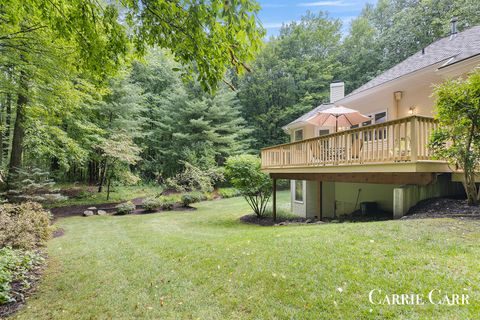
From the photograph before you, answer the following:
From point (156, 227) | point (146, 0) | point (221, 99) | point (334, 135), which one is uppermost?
point (221, 99)

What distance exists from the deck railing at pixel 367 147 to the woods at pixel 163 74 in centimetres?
Answer: 368

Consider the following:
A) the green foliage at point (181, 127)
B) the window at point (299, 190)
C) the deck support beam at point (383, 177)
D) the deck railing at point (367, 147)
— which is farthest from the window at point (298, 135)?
the green foliage at point (181, 127)

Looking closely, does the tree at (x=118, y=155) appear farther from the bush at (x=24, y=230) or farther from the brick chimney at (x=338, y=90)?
the brick chimney at (x=338, y=90)

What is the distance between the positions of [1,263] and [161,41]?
447cm

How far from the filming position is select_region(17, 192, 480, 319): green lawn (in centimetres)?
287

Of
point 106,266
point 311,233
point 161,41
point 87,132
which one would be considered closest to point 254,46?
point 161,41

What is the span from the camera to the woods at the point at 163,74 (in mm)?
3086

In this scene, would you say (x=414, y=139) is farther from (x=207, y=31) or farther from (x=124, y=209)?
(x=124, y=209)

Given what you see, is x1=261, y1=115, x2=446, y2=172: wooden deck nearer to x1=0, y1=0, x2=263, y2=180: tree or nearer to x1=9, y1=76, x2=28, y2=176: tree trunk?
x1=0, y1=0, x2=263, y2=180: tree

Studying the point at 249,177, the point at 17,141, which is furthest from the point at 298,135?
the point at 17,141

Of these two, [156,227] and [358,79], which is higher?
[358,79]

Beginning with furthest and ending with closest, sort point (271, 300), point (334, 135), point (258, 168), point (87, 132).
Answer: point (87, 132)
point (258, 168)
point (334, 135)
point (271, 300)

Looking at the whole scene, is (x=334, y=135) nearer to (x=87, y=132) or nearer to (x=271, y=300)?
(x=271, y=300)

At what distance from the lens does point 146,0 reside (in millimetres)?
2920
